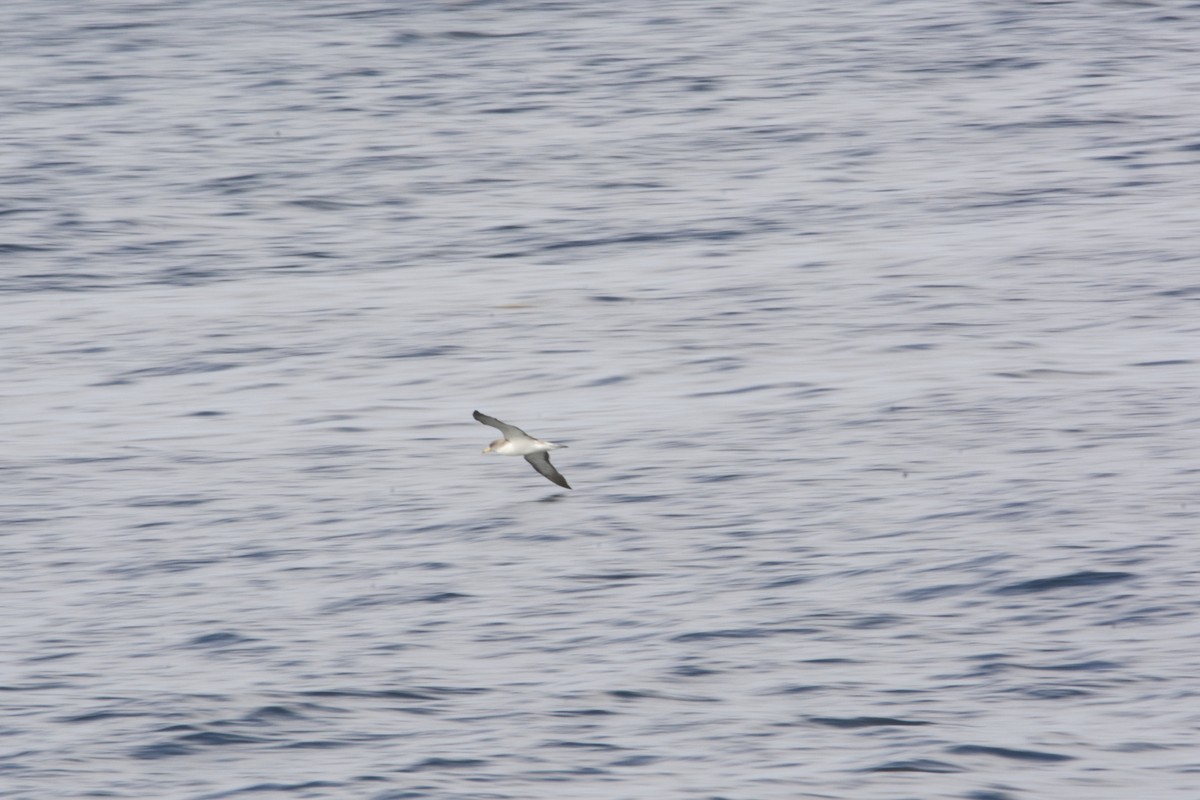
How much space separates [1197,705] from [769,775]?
366 cm

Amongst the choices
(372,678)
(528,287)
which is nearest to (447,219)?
(528,287)

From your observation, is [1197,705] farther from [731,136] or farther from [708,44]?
[708,44]

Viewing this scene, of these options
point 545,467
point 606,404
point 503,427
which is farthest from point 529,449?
point 606,404

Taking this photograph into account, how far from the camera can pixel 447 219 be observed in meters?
33.8

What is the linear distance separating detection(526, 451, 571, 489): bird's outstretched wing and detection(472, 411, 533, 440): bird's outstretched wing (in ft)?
1.90

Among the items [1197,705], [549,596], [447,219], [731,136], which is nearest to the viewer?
[1197,705]

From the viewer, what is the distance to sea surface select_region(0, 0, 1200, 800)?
645 inches

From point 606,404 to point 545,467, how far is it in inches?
153

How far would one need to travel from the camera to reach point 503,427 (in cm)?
1880

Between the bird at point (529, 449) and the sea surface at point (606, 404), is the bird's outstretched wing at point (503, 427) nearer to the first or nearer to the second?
the bird at point (529, 449)

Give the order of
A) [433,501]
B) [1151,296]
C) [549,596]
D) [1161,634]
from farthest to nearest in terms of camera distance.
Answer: [1151,296]
[433,501]
[549,596]
[1161,634]

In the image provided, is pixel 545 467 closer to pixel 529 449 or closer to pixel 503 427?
pixel 529 449

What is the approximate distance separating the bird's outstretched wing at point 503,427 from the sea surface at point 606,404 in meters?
1.20

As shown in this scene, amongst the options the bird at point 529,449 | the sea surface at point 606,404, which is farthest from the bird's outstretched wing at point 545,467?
the sea surface at point 606,404
